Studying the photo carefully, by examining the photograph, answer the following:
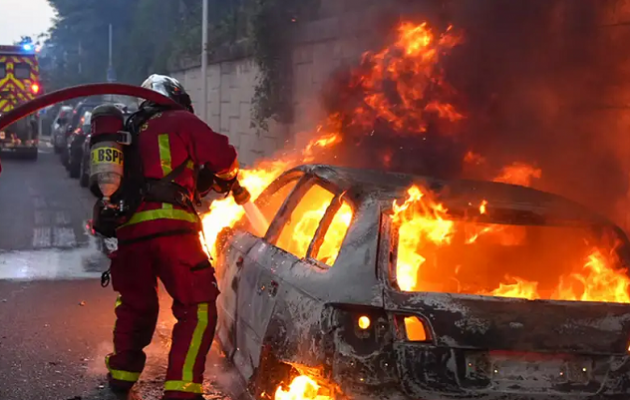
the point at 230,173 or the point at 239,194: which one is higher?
the point at 230,173

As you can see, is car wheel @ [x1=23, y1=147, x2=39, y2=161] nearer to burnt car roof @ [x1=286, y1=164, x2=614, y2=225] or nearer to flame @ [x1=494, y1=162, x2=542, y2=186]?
flame @ [x1=494, y1=162, x2=542, y2=186]

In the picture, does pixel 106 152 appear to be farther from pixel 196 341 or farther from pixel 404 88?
pixel 404 88

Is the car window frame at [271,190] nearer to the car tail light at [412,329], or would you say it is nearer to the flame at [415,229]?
the flame at [415,229]

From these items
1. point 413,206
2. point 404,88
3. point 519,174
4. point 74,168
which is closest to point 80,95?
point 413,206

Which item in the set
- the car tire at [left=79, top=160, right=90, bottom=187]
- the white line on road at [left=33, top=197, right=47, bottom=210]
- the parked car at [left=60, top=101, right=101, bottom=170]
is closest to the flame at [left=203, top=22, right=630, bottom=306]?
the white line on road at [left=33, top=197, right=47, bottom=210]

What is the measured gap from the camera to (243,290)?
4.81m

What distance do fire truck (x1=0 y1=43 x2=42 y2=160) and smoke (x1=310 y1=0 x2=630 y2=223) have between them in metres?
18.1

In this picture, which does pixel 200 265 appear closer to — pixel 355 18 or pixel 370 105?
pixel 370 105

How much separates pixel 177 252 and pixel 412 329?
1.53 meters

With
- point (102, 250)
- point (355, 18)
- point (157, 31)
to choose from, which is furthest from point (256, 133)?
point (157, 31)

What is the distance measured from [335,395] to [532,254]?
1.56m

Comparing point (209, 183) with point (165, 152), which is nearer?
point (165, 152)

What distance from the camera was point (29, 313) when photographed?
7.14 metres

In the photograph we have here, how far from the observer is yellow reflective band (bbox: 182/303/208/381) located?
455cm
